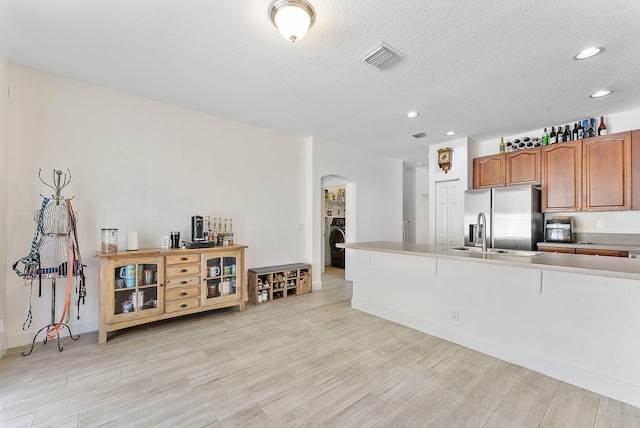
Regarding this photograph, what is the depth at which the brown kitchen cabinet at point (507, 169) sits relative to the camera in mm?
4336

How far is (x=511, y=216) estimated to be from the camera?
4.29 meters

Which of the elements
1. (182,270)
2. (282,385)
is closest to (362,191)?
(182,270)

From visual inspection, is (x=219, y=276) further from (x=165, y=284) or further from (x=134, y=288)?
(x=134, y=288)

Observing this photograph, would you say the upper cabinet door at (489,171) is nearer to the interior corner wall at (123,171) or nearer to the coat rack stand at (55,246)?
the interior corner wall at (123,171)

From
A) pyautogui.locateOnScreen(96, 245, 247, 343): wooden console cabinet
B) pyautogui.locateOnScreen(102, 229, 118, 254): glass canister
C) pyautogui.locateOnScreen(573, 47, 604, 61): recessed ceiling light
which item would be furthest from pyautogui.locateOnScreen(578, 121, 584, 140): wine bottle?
pyautogui.locateOnScreen(102, 229, 118, 254): glass canister

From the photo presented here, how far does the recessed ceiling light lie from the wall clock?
2642 mm

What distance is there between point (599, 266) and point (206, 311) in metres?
4.07

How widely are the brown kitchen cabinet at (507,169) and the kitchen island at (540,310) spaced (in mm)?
2322

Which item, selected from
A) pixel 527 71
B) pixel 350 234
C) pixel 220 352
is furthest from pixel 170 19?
pixel 350 234

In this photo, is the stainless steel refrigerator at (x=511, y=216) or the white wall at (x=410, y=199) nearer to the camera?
the stainless steel refrigerator at (x=511, y=216)

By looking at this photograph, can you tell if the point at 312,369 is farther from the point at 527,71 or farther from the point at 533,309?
the point at 527,71

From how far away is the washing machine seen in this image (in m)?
6.99

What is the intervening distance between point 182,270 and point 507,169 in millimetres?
5133

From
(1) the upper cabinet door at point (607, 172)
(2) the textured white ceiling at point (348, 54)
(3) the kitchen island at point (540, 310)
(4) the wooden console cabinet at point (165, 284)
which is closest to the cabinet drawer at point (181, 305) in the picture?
(4) the wooden console cabinet at point (165, 284)
